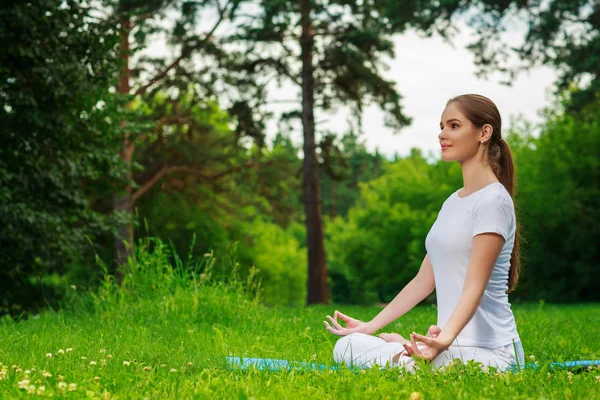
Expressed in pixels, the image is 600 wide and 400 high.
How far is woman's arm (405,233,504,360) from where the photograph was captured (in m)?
3.84

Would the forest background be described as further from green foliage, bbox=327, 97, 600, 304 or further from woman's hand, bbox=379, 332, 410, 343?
woman's hand, bbox=379, 332, 410, 343

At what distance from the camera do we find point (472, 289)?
12.8 ft

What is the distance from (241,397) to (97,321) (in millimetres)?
4302

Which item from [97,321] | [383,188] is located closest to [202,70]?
[383,188]

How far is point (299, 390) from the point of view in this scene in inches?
141

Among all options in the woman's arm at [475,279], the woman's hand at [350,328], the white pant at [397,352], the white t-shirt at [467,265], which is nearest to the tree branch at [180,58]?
the woman's hand at [350,328]

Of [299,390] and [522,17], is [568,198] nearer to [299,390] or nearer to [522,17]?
[522,17]

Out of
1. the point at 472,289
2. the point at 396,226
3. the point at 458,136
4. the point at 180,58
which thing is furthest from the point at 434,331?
the point at 396,226

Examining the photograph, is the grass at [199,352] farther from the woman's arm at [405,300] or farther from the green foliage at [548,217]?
the green foliage at [548,217]

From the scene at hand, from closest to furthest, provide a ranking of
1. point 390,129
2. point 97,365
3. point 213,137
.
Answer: point 97,365
point 390,129
point 213,137

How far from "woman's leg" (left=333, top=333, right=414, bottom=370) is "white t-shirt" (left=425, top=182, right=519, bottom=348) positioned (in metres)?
0.31

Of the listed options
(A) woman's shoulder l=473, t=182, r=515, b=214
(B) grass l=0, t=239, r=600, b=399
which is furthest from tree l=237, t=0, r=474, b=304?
(A) woman's shoulder l=473, t=182, r=515, b=214

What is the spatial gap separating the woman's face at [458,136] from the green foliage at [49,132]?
25.9ft

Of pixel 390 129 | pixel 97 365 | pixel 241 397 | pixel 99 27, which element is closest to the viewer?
pixel 241 397
